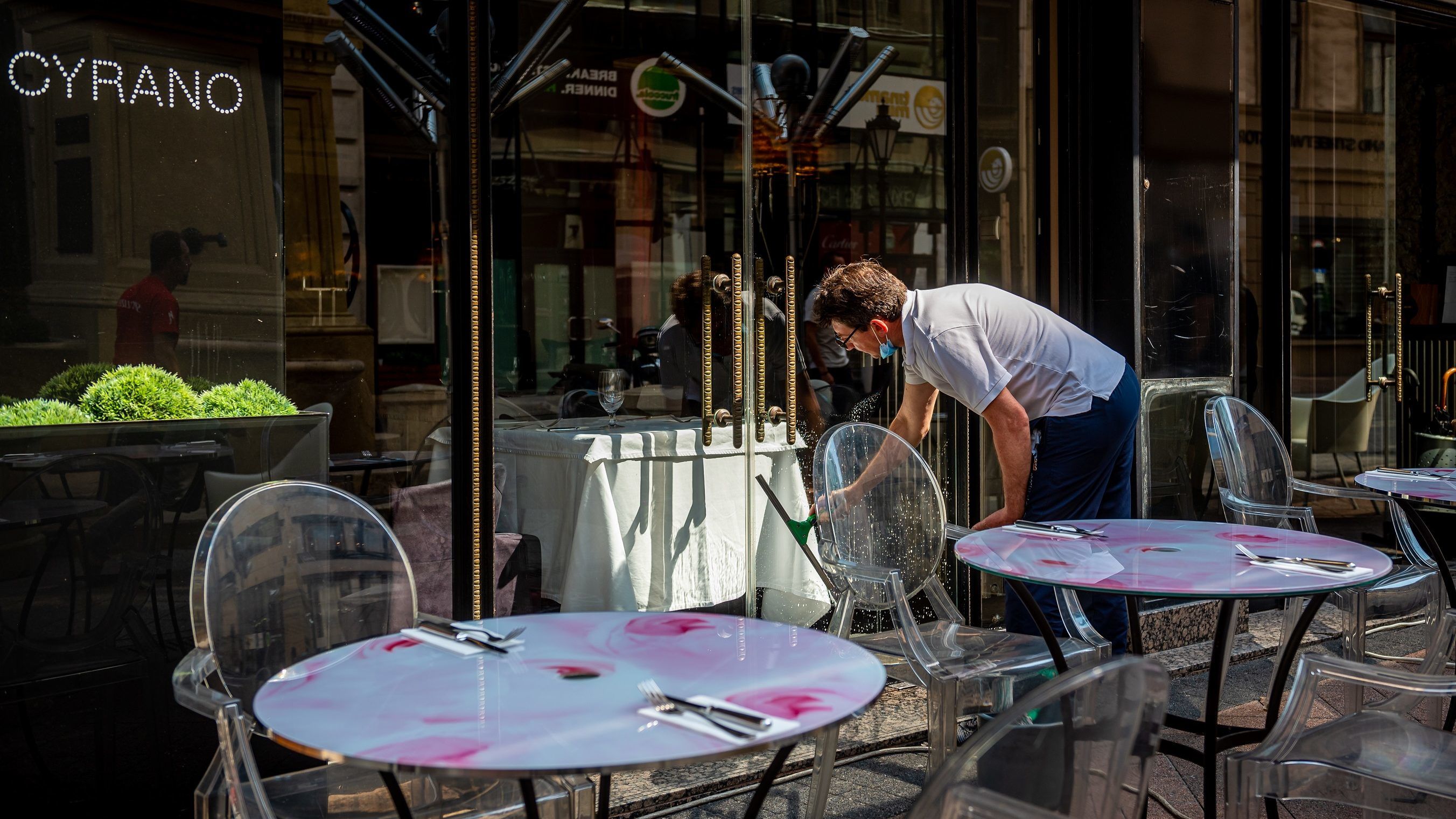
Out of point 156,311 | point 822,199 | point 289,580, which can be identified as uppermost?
point 822,199

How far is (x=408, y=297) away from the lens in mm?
3014

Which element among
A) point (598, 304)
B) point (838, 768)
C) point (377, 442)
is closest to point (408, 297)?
point (377, 442)

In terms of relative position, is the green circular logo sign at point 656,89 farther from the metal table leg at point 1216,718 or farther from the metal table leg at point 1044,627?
the metal table leg at point 1216,718

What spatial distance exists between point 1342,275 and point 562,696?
5.62 meters

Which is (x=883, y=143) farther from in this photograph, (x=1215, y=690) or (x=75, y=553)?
(x=75, y=553)

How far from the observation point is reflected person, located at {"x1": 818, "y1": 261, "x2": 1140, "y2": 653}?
3.04 meters

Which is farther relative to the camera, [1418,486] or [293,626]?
[1418,486]

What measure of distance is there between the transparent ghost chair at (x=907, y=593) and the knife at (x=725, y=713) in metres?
0.97

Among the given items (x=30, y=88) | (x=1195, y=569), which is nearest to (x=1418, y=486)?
(x=1195, y=569)

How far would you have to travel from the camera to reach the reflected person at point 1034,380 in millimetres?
3045

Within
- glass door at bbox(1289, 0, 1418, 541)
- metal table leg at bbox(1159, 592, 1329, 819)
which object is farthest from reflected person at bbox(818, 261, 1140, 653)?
glass door at bbox(1289, 0, 1418, 541)

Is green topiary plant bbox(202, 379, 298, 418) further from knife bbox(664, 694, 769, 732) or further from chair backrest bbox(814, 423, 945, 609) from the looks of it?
knife bbox(664, 694, 769, 732)

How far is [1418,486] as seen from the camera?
3.34 m

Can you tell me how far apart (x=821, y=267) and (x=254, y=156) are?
1817 mm
